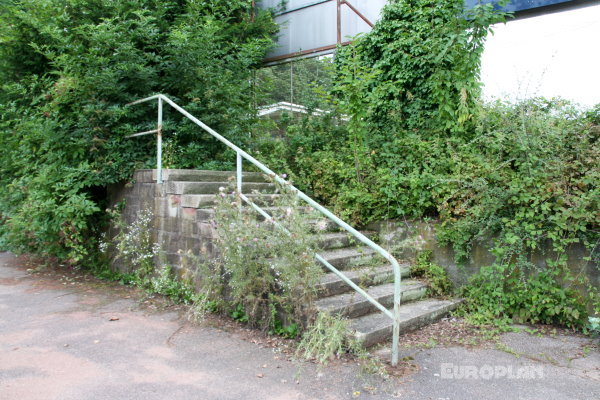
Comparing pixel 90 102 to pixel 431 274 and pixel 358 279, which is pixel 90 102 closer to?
pixel 358 279

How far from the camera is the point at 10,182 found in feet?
23.3

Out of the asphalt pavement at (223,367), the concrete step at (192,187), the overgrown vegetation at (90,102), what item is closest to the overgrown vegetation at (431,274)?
the asphalt pavement at (223,367)

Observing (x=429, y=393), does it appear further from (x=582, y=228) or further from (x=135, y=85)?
(x=135, y=85)

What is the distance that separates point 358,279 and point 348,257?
322 mm

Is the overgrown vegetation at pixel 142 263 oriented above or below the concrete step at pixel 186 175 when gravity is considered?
below

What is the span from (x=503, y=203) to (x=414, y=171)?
112 cm

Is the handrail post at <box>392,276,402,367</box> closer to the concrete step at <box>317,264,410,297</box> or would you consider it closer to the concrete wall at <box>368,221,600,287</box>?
the concrete step at <box>317,264,410,297</box>

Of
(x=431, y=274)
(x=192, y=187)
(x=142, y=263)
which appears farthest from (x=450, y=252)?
(x=142, y=263)

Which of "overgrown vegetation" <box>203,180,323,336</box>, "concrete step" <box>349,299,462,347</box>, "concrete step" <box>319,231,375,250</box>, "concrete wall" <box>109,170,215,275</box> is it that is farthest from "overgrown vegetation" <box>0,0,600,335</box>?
"concrete step" <box>319,231,375,250</box>

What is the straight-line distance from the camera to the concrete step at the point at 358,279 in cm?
394

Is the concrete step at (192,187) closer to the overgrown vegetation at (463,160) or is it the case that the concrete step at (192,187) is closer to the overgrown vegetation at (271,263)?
the overgrown vegetation at (271,263)

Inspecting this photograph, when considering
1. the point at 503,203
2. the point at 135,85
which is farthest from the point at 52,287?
the point at 503,203

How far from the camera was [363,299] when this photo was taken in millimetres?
3961

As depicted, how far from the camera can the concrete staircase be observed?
380 centimetres
